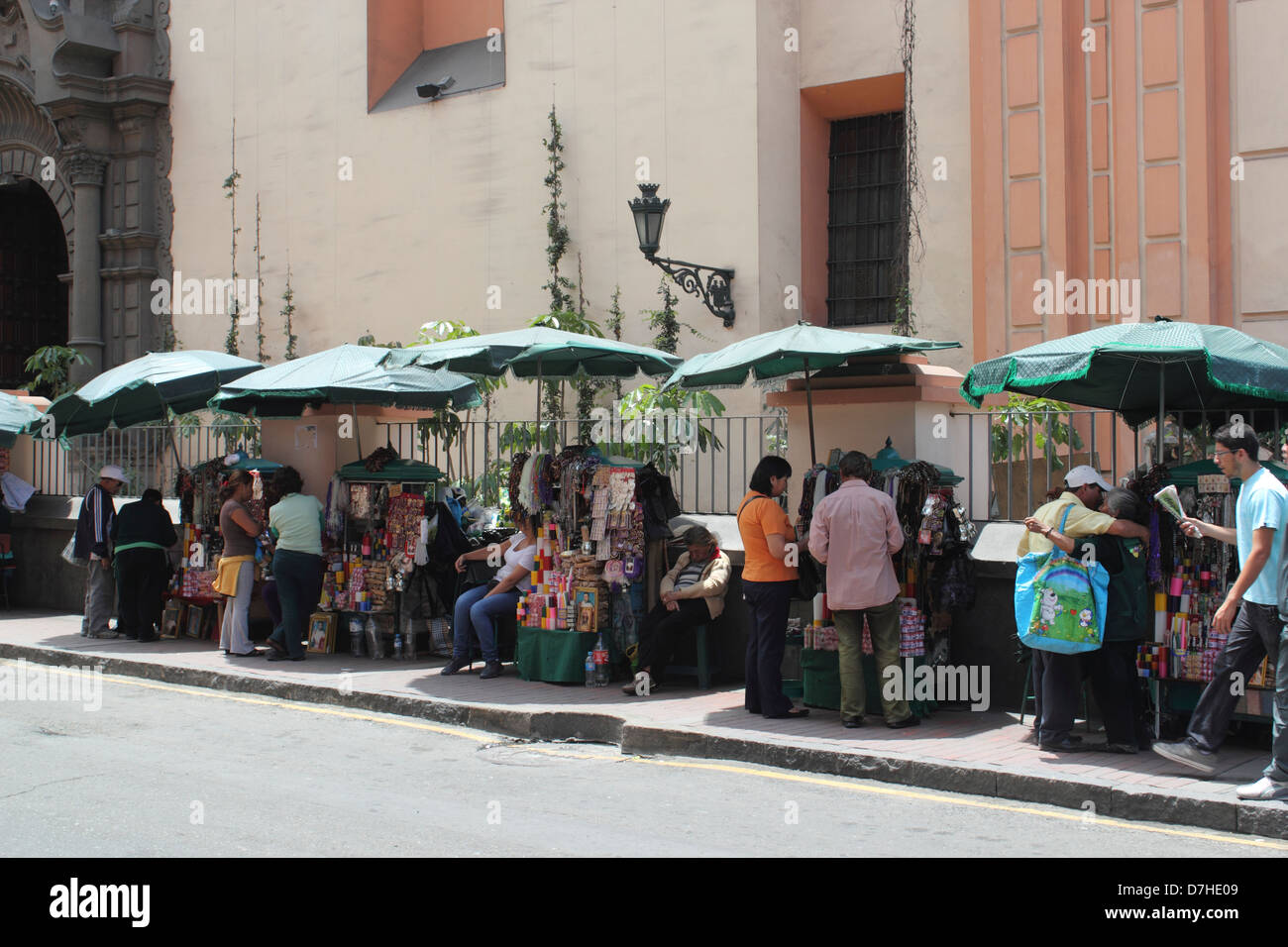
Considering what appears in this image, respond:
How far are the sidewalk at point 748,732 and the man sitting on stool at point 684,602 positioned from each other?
0.78 ft

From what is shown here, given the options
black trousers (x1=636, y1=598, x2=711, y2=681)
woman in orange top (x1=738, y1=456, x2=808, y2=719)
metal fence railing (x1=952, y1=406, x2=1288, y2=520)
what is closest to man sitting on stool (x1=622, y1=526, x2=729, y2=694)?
black trousers (x1=636, y1=598, x2=711, y2=681)

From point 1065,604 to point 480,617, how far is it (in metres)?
5.18

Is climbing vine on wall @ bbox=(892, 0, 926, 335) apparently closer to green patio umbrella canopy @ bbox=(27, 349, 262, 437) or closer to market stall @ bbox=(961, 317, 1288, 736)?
market stall @ bbox=(961, 317, 1288, 736)

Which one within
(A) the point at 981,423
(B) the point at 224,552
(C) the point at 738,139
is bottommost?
(B) the point at 224,552

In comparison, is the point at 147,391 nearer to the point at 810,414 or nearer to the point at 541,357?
the point at 541,357

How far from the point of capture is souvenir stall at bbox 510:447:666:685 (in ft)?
36.2

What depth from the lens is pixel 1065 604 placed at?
8.23 metres

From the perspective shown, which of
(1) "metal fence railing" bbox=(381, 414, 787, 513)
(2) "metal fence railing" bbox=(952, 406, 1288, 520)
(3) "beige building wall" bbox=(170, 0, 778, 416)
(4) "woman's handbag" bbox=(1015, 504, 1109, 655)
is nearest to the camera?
(4) "woman's handbag" bbox=(1015, 504, 1109, 655)

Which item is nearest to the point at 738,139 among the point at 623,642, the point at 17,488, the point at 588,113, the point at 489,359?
the point at 588,113

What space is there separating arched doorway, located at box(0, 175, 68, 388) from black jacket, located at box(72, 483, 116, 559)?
13897 mm

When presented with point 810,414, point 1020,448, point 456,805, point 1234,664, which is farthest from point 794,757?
point 1020,448
